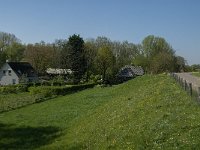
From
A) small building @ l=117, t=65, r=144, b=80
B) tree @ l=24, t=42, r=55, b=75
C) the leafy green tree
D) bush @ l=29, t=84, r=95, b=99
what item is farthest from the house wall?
bush @ l=29, t=84, r=95, b=99

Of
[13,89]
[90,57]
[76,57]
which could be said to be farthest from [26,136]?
[90,57]

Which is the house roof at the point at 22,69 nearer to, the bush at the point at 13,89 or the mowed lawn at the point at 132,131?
the bush at the point at 13,89

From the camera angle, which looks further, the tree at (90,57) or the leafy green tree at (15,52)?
the leafy green tree at (15,52)

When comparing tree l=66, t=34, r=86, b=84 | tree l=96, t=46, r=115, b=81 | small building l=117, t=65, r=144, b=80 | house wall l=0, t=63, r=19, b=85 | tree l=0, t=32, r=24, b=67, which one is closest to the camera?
tree l=66, t=34, r=86, b=84

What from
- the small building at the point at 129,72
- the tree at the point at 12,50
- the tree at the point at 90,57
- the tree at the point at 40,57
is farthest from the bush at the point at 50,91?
the tree at the point at 12,50

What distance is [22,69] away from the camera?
4365 inches

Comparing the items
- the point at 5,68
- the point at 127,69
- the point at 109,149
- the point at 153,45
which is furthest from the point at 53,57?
the point at 109,149

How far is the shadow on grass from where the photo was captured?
2427 cm

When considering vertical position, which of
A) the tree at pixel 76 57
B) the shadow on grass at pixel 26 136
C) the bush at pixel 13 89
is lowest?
the shadow on grass at pixel 26 136

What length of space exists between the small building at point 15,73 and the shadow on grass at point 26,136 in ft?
257

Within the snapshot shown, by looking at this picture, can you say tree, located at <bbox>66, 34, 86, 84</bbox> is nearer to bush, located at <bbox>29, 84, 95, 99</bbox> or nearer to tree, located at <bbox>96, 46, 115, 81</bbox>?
tree, located at <bbox>96, 46, 115, 81</bbox>

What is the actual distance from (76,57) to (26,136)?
72435 mm

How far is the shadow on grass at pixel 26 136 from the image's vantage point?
24266 mm

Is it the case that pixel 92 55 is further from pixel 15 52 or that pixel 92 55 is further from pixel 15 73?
pixel 15 52
